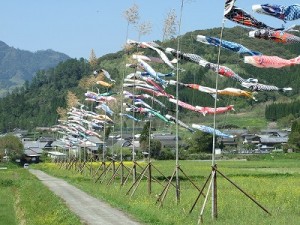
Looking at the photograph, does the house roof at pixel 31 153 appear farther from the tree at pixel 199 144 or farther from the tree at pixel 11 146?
the tree at pixel 199 144

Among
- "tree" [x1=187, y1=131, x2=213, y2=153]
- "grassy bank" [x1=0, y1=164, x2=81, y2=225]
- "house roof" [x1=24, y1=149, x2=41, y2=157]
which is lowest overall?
"grassy bank" [x1=0, y1=164, x2=81, y2=225]

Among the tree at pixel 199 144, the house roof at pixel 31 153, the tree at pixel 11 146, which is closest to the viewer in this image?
the tree at pixel 199 144

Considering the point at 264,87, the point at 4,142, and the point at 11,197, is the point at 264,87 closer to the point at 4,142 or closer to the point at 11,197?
the point at 11,197

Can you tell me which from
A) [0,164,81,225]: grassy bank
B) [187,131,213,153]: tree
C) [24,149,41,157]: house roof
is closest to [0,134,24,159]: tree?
[24,149,41,157]: house roof

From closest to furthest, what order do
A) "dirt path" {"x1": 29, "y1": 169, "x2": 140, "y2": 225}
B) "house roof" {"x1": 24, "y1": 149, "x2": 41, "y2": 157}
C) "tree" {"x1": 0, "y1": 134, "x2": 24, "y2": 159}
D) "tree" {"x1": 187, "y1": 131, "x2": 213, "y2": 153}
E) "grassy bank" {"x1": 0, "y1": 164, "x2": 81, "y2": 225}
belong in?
"dirt path" {"x1": 29, "y1": 169, "x2": 140, "y2": 225} < "grassy bank" {"x1": 0, "y1": 164, "x2": 81, "y2": 225} < "tree" {"x1": 187, "y1": 131, "x2": 213, "y2": 153} < "tree" {"x1": 0, "y1": 134, "x2": 24, "y2": 159} < "house roof" {"x1": 24, "y1": 149, "x2": 41, "y2": 157}

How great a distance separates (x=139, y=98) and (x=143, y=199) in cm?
895

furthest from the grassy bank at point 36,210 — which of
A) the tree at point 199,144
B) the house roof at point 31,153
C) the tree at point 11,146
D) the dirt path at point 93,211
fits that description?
the house roof at point 31,153

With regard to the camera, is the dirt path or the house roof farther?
the house roof

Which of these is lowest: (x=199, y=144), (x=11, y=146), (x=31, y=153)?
(x=31, y=153)

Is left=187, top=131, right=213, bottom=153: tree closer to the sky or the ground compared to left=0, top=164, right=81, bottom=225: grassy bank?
closer to the sky

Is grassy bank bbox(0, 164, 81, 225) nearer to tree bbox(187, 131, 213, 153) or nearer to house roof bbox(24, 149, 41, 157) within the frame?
tree bbox(187, 131, 213, 153)

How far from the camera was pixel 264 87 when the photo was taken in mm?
20844

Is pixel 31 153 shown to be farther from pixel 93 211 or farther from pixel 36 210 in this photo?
pixel 93 211

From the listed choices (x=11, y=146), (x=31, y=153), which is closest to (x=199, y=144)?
(x=11, y=146)
